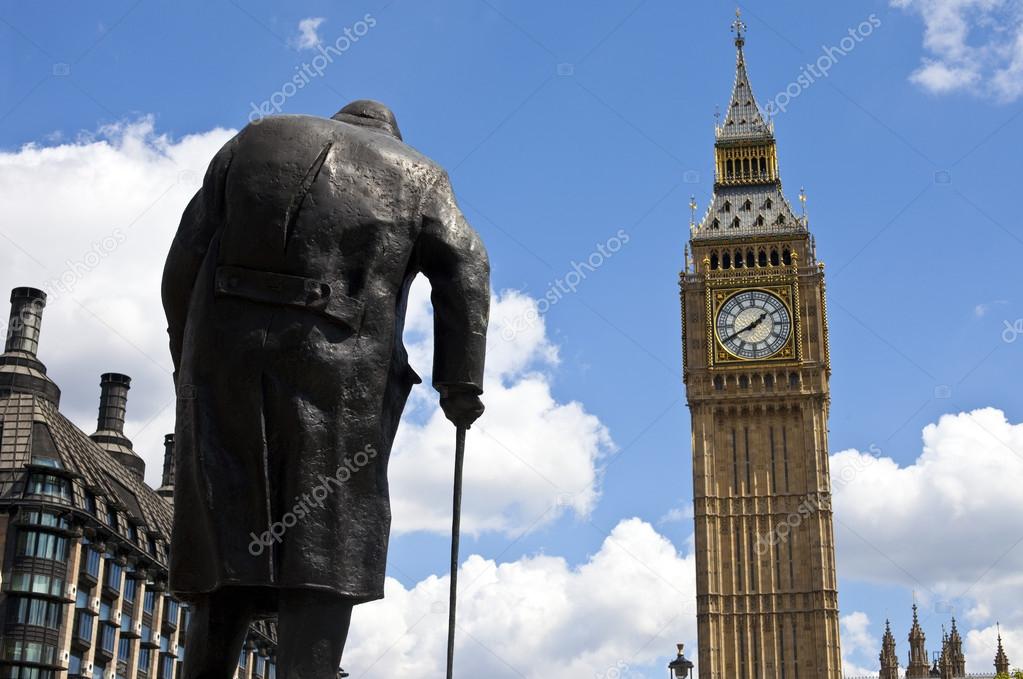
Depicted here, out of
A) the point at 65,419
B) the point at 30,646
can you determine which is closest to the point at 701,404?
the point at 65,419

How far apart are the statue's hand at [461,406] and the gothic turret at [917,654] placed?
296 ft

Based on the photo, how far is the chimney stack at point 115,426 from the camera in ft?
236

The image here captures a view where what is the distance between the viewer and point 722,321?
78.2 m

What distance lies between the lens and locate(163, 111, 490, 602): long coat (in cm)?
525

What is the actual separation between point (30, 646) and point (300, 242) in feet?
140

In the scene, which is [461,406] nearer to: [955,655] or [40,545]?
[40,545]

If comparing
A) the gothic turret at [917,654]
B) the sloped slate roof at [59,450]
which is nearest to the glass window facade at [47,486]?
the sloped slate roof at [59,450]

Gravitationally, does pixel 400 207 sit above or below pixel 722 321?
below

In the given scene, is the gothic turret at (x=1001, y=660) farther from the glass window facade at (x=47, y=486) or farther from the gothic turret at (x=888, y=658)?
the glass window facade at (x=47, y=486)

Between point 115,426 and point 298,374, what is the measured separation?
71.6m

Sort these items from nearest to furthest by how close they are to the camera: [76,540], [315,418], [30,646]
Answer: [315,418], [30,646], [76,540]

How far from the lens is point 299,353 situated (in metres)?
5.29

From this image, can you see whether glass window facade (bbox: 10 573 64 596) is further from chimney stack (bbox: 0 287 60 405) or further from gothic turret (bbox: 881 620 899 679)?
gothic turret (bbox: 881 620 899 679)

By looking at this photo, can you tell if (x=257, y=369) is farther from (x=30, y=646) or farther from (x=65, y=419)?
(x=65, y=419)
